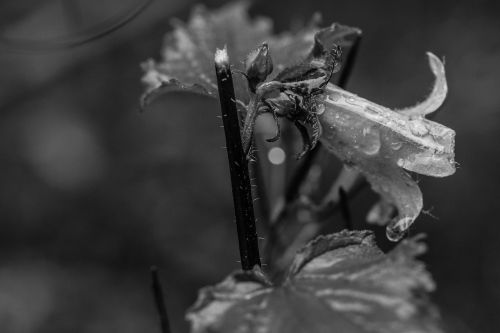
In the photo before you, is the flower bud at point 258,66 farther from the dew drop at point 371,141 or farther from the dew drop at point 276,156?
the dew drop at point 276,156

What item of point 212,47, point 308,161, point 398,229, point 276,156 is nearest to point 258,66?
point 398,229

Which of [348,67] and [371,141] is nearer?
[371,141]

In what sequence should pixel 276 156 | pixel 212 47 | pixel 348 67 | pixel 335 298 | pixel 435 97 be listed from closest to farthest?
pixel 335 298 → pixel 435 97 → pixel 348 67 → pixel 212 47 → pixel 276 156

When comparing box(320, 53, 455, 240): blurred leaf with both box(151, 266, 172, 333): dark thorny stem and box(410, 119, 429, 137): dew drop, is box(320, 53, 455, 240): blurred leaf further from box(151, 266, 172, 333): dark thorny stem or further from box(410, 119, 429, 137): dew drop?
box(151, 266, 172, 333): dark thorny stem

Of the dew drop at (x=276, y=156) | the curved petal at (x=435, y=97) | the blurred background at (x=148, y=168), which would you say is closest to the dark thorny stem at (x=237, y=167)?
the curved petal at (x=435, y=97)

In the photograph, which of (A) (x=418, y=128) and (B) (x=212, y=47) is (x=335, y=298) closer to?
(A) (x=418, y=128)

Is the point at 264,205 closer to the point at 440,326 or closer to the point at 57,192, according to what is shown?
the point at 440,326

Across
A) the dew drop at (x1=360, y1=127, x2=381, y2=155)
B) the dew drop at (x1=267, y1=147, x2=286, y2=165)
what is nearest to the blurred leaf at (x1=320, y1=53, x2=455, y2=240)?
the dew drop at (x1=360, y1=127, x2=381, y2=155)
